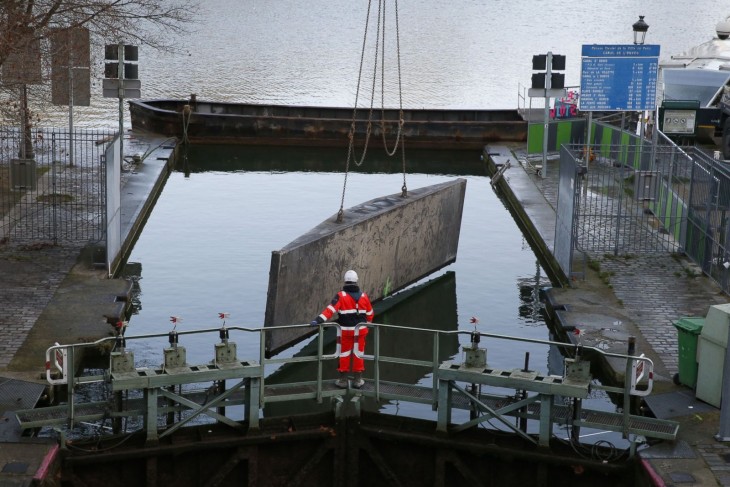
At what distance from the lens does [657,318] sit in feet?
65.6

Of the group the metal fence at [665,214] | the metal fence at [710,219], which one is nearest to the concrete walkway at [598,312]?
the metal fence at [710,219]

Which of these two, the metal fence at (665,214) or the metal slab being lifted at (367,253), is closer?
the metal slab being lifted at (367,253)

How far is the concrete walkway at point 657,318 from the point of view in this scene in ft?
46.5

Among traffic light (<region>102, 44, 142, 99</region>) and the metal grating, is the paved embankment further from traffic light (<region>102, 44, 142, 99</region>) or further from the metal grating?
traffic light (<region>102, 44, 142, 99</region>)

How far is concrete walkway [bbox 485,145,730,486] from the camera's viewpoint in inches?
558

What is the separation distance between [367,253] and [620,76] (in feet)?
36.0

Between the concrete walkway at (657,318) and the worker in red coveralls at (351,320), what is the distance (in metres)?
3.81

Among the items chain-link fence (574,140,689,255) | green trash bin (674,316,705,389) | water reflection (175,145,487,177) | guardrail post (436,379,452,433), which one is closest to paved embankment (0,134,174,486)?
guardrail post (436,379,452,433)

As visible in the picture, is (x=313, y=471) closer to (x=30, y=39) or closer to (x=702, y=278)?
(x=702, y=278)

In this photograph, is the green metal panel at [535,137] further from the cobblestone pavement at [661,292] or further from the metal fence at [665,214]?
the cobblestone pavement at [661,292]

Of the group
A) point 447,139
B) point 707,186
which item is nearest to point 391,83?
point 447,139

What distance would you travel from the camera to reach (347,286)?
51.9 feet

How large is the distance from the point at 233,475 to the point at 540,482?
148 inches

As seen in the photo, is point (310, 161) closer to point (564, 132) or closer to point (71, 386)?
point (564, 132)
